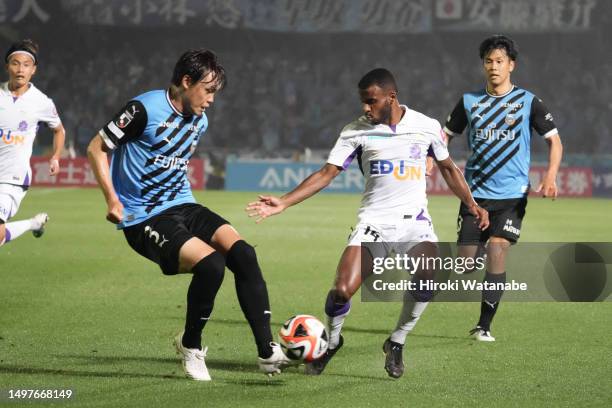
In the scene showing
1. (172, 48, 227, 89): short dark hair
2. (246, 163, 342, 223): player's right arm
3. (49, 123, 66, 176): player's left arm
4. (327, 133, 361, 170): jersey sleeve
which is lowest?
(49, 123, 66, 176): player's left arm

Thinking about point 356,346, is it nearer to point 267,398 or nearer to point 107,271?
point 267,398

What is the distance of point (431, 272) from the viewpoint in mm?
6711

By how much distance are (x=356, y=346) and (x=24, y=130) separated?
3994 millimetres

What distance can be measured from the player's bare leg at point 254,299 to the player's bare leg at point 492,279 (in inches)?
90.1

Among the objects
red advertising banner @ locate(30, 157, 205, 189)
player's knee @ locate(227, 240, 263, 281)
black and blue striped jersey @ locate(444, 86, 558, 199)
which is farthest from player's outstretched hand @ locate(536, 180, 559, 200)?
red advertising banner @ locate(30, 157, 205, 189)

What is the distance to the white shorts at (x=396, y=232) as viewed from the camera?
6.66m

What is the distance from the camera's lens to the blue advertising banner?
28.7 meters

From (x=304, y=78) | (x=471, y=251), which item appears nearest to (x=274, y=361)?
(x=471, y=251)

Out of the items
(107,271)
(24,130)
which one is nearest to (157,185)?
(24,130)

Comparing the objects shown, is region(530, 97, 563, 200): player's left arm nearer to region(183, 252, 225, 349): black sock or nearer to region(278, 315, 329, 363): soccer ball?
region(278, 315, 329, 363): soccer ball

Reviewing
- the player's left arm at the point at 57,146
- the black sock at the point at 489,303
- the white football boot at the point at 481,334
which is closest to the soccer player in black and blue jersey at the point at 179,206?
the white football boot at the point at 481,334

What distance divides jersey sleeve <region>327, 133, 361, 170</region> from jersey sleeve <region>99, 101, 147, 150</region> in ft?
3.90

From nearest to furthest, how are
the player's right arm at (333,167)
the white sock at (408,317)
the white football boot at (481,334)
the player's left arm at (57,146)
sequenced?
the player's right arm at (333,167) → the white sock at (408,317) → the white football boot at (481,334) → the player's left arm at (57,146)

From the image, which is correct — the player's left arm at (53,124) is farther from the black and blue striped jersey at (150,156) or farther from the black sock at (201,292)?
the black sock at (201,292)
